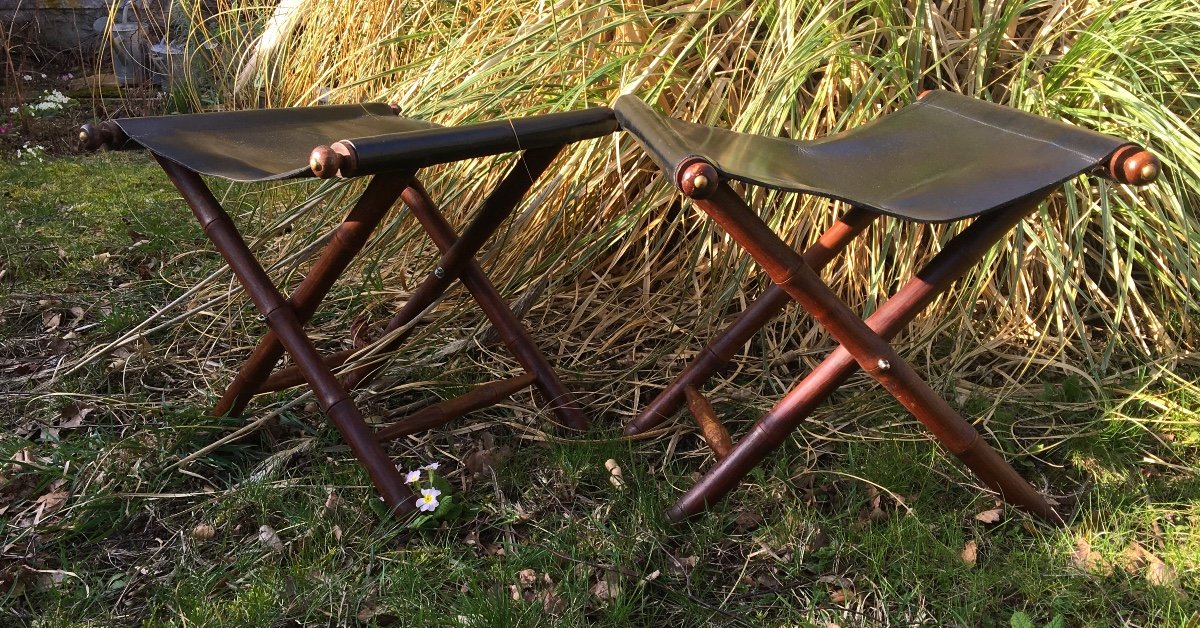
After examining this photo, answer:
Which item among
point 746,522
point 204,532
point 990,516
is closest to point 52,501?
point 204,532

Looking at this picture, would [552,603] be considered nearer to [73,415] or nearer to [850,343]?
[850,343]

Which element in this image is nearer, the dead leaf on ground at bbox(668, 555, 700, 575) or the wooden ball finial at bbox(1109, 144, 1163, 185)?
the wooden ball finial at bbox(1109, 144, 1163, 185)

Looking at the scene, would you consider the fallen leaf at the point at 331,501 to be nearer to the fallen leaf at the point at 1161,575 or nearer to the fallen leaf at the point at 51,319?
the fallen leaf at the point at 51,319

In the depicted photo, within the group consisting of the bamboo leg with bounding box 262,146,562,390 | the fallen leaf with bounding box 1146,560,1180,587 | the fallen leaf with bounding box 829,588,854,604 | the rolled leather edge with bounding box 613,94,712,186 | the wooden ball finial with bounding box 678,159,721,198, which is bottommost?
the fallen leaf with bounding box 1146,560,1180,587

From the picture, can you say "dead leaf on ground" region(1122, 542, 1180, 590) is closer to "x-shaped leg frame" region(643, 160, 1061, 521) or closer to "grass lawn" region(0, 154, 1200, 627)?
"grass lawn" region(0, 154, 1200, 627)

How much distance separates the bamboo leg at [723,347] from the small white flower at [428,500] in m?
0.45

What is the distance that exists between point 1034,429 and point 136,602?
171 cm

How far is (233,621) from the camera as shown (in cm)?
146

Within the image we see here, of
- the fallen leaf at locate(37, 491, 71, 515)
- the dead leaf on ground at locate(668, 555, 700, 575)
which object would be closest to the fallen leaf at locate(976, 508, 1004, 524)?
the dead leaf on ground at locate(668, 555, 700, 575)

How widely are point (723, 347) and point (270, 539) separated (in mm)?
914

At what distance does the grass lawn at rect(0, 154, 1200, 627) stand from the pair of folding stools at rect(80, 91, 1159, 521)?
0.10 metres

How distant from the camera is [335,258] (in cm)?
164

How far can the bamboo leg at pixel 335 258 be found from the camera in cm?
158

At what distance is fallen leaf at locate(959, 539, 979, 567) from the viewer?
158 centimetres
